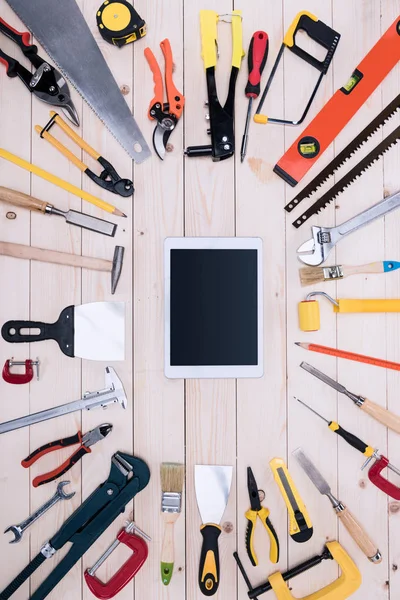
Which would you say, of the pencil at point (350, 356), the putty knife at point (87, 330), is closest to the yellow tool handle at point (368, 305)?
the pencil at point (350, 356)

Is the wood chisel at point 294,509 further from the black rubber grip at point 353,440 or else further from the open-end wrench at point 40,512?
the open-end wrench at point 40,512

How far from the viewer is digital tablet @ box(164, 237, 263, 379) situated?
4.31ft

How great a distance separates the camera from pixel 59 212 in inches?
52.6

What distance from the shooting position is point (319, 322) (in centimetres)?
134

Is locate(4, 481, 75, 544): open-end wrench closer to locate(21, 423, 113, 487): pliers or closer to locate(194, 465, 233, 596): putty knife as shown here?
locate(21, 423, 113, 487): pliers

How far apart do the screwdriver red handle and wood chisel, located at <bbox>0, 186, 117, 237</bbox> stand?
1.90 ft

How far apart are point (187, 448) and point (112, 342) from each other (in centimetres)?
40

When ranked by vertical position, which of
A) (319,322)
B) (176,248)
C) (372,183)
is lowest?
(319,322)

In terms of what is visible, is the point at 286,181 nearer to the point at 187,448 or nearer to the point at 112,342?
the point at 112,342

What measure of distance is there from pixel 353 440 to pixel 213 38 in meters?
1.25

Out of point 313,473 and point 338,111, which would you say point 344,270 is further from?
point 313,473

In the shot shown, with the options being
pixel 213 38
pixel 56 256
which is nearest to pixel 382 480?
pixel 56 256

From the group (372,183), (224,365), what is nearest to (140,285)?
(224,365)

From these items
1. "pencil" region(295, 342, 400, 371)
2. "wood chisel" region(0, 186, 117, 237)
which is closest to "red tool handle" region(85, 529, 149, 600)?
"pencil" region(295, 342, 400, 371)
